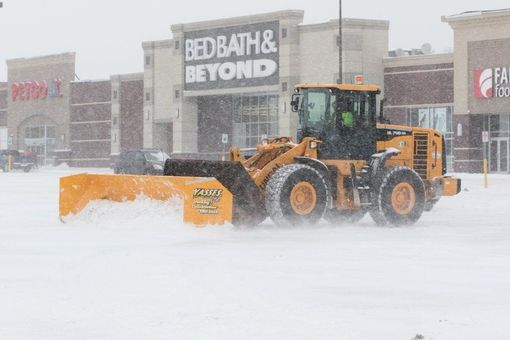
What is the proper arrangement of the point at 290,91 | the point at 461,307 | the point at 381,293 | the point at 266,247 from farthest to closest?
the point at 290,91, the point at 266,247, the point at 381,293, the point at 461,307

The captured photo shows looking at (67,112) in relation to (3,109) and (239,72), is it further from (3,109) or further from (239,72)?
(239,72)

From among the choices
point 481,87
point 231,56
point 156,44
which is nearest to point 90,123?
point 156,44

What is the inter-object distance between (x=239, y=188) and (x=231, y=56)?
44925 mm

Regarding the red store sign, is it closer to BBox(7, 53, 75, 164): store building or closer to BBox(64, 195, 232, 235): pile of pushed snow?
BBox(7, 53, 75, 164): store building

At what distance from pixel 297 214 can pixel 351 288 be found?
6.75m

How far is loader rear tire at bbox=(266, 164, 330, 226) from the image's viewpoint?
53.7ft

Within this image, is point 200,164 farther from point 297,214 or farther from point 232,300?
point 232,300

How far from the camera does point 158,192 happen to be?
1662 centimetres

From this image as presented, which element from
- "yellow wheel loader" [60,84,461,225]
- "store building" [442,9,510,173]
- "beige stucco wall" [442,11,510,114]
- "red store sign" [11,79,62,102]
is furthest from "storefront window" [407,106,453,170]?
"yellow wheel loader" [60,84,461,225]

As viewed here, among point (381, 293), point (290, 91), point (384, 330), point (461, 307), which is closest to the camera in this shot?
point (384, 330)

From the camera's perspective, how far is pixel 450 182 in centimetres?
1897

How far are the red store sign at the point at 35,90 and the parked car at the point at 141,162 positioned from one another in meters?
36.3

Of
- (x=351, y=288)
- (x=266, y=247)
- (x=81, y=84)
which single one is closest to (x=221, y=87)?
(x=81, y=84)

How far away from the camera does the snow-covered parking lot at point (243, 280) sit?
7801 millimetres
